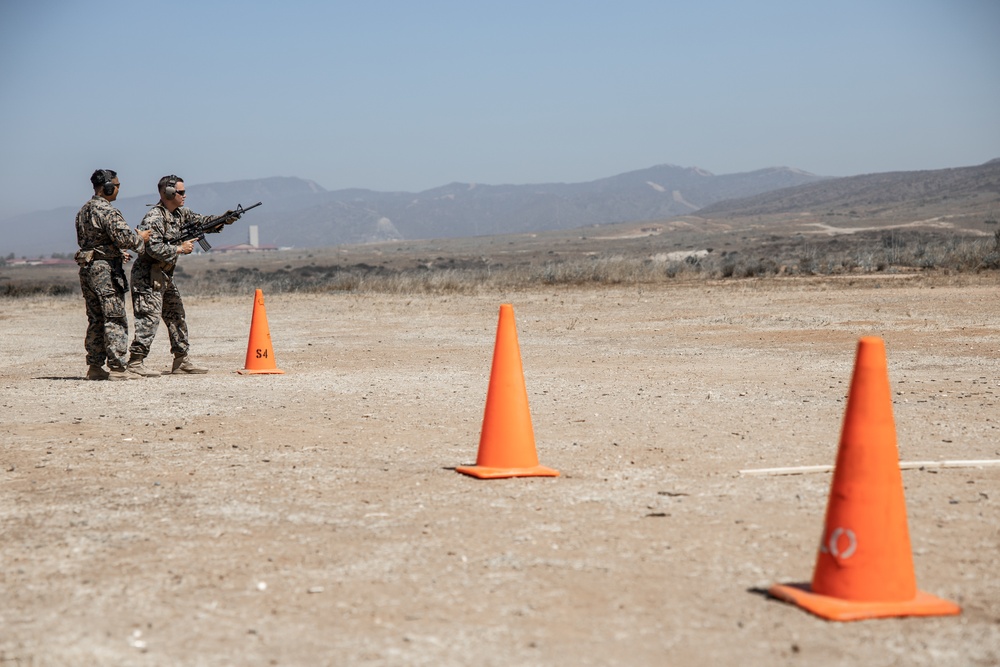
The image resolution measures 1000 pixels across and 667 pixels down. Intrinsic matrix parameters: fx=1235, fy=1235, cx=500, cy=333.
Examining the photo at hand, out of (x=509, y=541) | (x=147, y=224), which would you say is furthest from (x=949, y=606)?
(x=147, y=224)

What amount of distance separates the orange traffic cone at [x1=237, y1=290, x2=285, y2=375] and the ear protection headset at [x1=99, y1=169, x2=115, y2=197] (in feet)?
5.88

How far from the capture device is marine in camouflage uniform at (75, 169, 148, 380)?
1126 centimetres

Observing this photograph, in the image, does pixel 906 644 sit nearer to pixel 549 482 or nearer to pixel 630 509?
pixel 630 509

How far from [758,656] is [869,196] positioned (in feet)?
560

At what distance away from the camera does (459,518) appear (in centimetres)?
584

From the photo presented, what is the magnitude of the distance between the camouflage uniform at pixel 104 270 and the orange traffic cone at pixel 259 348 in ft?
4.31

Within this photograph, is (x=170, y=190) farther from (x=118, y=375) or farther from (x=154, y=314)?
(x=118, y=375)

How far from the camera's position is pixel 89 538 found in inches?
221

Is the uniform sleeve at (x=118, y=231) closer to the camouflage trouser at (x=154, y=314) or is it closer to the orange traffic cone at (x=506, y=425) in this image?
the camouflage trouser at (x=154, y=314)

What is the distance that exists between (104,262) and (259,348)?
5.98ft

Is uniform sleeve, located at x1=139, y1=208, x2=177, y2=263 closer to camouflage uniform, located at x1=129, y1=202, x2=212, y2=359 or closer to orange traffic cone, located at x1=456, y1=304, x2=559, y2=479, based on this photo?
camouflage uniform, located at x1=129, y1=202, x2=212, y2=359

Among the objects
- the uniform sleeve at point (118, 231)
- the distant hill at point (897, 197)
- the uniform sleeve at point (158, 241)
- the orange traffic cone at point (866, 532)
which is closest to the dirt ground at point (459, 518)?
the orange traffic cone at point (866, 532)

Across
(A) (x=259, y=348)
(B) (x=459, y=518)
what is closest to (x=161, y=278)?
(A) (x=259, y=348)

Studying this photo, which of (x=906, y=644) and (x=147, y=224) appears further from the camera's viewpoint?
(x=147, y=224)
